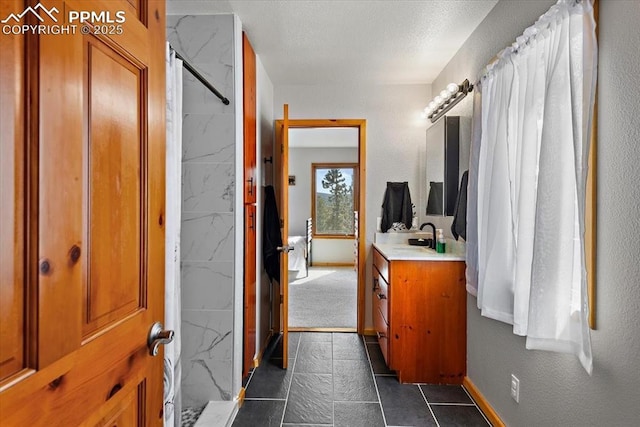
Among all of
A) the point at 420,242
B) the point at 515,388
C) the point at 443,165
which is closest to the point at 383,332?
the point at 420,242

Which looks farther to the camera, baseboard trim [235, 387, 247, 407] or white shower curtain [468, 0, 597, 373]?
baseboard trim [235, 387, 247, 407]

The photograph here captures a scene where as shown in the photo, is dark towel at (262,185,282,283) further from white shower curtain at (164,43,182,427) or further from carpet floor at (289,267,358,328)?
white shower curtain at (164,43,182,427)

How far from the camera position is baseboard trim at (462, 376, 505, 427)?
2.04 m

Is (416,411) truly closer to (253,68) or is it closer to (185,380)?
(185,380)

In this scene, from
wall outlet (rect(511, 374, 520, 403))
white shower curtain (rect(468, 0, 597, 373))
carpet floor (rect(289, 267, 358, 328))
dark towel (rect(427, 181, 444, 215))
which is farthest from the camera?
carpet floor (rect(289, 267, 358, 328))

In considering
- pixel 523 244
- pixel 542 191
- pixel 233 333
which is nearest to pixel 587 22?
pixel 542 191

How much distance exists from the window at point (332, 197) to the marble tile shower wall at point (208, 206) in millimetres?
4980

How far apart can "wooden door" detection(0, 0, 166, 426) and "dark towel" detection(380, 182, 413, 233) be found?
2679 mm

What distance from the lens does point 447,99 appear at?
2836 mm

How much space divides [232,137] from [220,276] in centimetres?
85

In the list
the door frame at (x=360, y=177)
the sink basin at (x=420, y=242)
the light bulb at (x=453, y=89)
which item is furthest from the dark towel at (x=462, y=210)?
the door frame at (x=360, y=177)

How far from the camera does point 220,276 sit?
2205 millimetres

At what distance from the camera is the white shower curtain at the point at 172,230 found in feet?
4.62

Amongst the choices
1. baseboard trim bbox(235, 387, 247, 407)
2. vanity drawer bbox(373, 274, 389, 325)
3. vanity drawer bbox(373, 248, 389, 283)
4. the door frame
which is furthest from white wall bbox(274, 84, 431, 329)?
baseboard trim bbox(235, 387, 247, 407)
